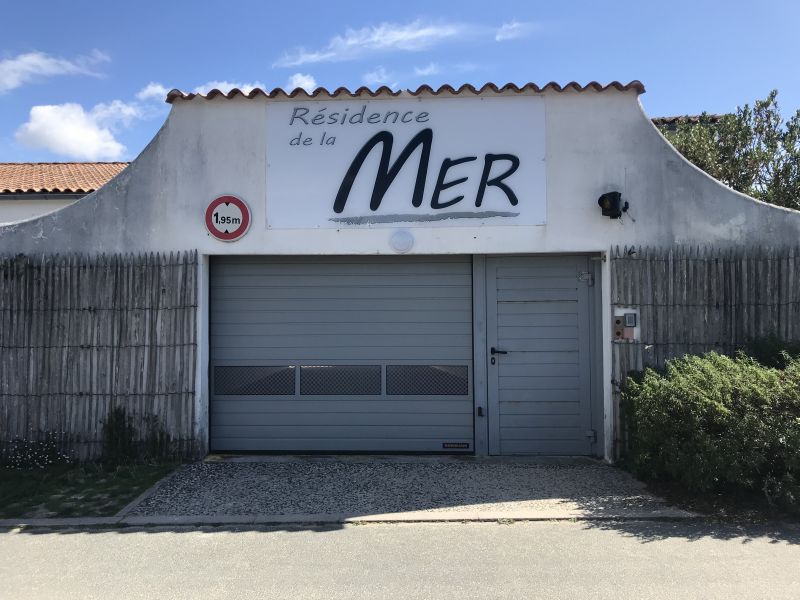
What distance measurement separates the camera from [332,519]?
567 centimetres

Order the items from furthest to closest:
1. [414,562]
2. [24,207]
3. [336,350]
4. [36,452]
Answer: [24,207]
[336,350]
[36,452]
[414,562]

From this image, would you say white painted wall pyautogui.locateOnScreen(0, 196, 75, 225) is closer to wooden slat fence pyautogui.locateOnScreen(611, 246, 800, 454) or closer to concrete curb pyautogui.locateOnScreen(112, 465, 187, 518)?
concrete curb pyautogui.locateOnScreen(112, 465, 187, 518)

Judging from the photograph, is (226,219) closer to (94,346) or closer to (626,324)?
(94,346)

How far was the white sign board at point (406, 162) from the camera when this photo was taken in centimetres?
771

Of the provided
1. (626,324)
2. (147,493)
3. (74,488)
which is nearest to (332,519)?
(147,493)

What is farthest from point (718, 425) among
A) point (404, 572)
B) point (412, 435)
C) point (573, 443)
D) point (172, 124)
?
point (172, 124)

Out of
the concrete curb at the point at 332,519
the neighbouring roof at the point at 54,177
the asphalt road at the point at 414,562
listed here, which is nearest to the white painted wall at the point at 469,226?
the concrete curb at the point at 332,519

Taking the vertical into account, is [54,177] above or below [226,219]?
above

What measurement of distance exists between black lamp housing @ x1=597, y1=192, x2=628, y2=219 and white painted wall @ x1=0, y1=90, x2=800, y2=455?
0.13 m

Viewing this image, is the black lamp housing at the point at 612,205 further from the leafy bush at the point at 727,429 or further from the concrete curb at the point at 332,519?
the concrete curb at the point at 332,519

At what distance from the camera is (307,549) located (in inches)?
198

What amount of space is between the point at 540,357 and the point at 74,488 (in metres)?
5.33

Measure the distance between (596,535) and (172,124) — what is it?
6.44 meters

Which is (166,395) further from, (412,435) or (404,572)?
(404,572)
